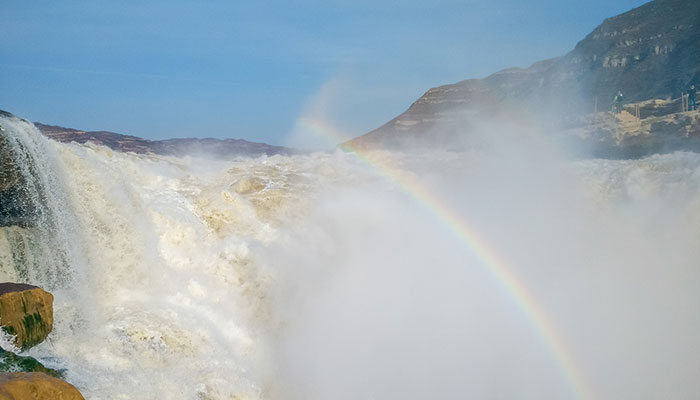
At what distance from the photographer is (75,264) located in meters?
8.66

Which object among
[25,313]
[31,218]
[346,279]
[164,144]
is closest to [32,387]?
[25,313]

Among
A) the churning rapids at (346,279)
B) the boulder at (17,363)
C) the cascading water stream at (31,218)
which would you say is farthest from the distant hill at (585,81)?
the boulder at (17,363)

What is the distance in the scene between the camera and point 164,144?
45.4m

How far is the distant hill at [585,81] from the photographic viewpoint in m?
59.2

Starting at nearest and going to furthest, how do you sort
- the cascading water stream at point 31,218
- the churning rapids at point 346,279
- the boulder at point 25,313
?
the boulder at point 25,313 → the cascading water stream at point 31,218 → the churning rapids at point 346,279

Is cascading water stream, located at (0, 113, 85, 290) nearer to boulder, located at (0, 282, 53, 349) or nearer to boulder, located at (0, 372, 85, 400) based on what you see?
boulder, located at (0, 282, 53, 349)

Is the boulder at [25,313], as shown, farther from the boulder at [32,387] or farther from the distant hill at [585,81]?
the distant hill at [585,81]

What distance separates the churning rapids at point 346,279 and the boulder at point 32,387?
Result: 120 centimetres

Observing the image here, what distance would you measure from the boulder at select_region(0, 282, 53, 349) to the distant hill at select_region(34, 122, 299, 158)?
28959mm

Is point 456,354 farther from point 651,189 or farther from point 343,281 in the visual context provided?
point 651,189

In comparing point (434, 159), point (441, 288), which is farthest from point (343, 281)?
point (434, 159)

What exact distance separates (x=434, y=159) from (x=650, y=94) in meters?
35.3

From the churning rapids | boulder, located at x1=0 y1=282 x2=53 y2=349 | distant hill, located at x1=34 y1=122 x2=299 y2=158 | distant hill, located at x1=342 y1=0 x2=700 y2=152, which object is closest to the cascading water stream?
the churning rapids

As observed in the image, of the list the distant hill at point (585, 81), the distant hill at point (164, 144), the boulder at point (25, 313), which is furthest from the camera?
the distant hill at point (585, 81)
